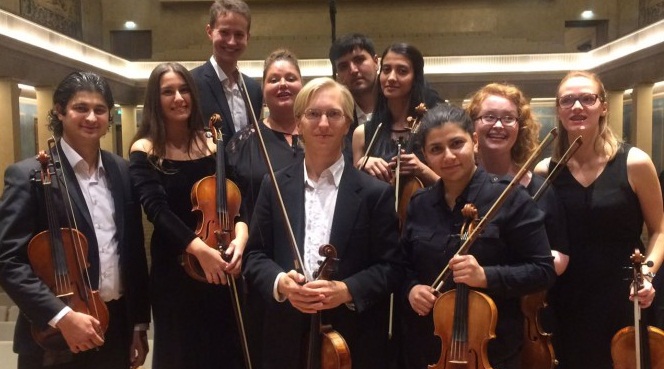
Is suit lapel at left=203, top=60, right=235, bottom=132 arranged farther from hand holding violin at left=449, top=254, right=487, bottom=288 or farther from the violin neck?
hand holding violin at left=449, top=254, right=487, bottom=288

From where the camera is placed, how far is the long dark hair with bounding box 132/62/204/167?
2.20 m

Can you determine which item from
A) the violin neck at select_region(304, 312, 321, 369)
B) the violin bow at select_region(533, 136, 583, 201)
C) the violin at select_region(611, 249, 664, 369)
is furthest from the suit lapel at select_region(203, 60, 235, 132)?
the violin at select_region(611, 249, 664, 369)

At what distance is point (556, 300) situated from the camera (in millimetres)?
2131

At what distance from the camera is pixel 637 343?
1.83 meters

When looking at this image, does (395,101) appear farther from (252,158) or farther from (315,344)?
(315,344)

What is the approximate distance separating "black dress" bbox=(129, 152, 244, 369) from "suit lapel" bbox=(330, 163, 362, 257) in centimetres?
60

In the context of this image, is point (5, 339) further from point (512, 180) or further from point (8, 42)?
point (8, 42)

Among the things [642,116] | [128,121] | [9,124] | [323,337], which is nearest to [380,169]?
[323,337]

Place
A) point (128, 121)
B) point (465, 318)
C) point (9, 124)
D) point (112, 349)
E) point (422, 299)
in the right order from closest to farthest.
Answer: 1. point (465, 318)
2. point (422, 299)
3. point (112, 349)
4. point (9, 124)
5. point (128, 121)

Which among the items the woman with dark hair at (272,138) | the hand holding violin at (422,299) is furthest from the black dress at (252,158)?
the hand holding violin at (422,299)

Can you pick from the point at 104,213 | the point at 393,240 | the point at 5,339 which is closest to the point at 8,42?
the point at 5,339

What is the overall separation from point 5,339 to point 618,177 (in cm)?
364

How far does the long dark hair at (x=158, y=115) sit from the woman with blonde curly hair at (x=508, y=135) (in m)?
0.94

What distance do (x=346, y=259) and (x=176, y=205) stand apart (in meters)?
0.71
